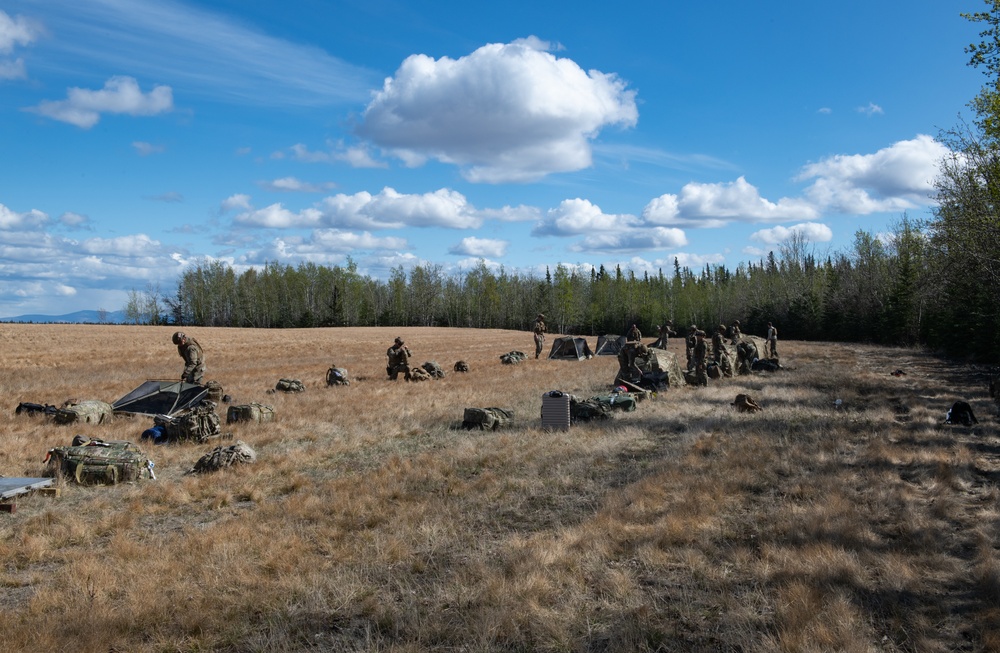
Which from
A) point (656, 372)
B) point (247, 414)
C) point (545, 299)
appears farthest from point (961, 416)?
point (545, 299)

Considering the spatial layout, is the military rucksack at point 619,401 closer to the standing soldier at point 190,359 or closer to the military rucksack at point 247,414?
the military rucksack at point 247,414

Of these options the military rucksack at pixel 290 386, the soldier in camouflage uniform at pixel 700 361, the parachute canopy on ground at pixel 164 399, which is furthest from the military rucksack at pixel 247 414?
the soldier in camouflage uniform at pixel 700 361

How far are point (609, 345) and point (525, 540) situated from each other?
30391 millimetres

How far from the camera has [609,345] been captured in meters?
36.5

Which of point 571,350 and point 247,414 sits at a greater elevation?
point 571,350

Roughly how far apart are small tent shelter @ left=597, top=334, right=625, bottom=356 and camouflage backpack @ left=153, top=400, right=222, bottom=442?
26.0 m

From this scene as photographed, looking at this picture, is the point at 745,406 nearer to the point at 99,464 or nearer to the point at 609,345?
the point at 99,464

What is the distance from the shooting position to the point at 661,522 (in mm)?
7203

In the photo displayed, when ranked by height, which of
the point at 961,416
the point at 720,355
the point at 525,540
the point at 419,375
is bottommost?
the point at 525,540

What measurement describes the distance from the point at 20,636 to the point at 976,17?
78.2 ft

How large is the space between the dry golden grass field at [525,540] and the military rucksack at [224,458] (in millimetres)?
276

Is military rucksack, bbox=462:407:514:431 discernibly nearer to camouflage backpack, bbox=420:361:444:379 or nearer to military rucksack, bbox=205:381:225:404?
military rucksack, bbox=205:381:225:404

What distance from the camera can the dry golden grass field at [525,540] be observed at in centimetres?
492

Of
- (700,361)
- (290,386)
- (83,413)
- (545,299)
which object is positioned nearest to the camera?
(83,413)
